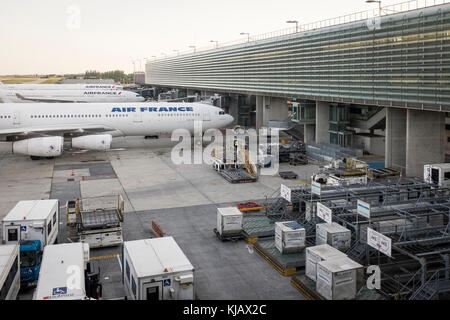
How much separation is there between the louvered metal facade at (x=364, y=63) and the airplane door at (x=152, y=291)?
79.5 feet

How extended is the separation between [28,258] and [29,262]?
18 centimetres

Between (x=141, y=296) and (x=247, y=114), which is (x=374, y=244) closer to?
A: (x=141, y=296)

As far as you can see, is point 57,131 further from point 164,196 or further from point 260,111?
point 260,111

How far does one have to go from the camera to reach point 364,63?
38.4m

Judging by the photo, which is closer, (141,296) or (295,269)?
(141,296)

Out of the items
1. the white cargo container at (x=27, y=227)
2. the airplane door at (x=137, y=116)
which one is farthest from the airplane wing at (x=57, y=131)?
the white cargo container at (x=27, y=227)

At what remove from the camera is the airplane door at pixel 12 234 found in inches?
744

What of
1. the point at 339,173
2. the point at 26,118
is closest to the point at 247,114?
the point at 26,118

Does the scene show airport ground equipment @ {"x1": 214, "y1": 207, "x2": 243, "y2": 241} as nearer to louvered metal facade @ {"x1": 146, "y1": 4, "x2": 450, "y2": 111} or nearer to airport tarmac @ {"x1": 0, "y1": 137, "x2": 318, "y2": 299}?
airport tarmac @ {"x1": 0, "y1": 137, "x2": 318, "y2": 299}

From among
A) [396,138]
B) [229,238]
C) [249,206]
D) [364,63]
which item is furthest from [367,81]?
[229,238]

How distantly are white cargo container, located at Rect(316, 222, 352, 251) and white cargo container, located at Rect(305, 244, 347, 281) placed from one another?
1.32 meters

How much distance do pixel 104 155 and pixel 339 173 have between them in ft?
84.6

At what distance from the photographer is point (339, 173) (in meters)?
32.5

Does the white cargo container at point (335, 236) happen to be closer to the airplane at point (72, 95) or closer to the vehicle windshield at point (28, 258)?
the vehicle windshield at point (28, 258)
